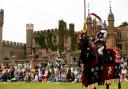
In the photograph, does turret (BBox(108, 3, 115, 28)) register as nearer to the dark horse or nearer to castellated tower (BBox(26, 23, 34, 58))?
castellated tower (BBox(26, 23, 34, 58))

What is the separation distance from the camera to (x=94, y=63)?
Answer: 1688 centimetres

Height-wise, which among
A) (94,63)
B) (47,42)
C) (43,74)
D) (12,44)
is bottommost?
(43,74)

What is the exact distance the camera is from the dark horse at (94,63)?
1658 cm

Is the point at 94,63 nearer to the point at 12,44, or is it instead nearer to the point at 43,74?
the point at 43,74

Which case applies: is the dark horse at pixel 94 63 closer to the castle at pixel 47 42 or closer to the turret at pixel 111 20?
the turret at pixel 111 20

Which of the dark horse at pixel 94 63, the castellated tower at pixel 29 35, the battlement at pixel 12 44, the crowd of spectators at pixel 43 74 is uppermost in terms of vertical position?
the castellated tower at pixel 29 35

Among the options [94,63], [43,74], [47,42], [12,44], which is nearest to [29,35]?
[12,44]

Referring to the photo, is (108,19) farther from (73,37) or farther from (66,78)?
(66,78)

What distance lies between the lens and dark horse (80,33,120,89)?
16.6 m

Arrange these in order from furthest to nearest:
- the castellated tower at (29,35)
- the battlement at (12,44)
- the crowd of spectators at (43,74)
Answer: the castellated tower at (29,35)
the battlement at (12,44)
the crowd of spectators at (43,74)

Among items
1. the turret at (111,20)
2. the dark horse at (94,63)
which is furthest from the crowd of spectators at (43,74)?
the turret at (111,20)

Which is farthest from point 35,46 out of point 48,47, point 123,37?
point 123,37

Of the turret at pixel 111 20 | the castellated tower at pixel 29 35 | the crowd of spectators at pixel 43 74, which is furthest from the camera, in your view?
the castellated tower at pixel 29 35

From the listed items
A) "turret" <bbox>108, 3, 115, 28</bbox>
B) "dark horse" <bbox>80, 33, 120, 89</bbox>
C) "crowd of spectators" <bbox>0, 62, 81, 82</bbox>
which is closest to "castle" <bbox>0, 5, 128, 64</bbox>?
"turret" <bbox>108, 3, 115, 28</bbox>
